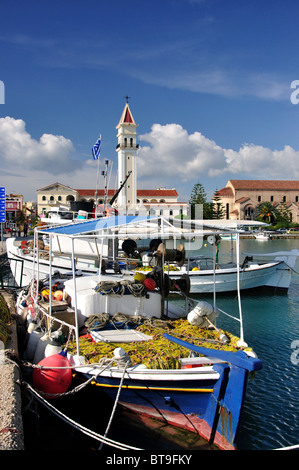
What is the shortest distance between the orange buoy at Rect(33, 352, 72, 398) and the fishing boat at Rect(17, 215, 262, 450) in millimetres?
19

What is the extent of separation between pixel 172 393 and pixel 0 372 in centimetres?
314

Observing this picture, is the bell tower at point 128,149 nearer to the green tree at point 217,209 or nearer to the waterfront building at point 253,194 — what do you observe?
the green tree at point 217,209

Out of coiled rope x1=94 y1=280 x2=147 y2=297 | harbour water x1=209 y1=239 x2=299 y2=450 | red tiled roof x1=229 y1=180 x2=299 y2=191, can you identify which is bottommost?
harbour water x1=209 y1=239 x2=299 y2=450

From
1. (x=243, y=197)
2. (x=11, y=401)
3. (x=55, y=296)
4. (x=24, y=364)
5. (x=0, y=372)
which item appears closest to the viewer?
(x=11, y=401)

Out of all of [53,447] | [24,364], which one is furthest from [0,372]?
[53,447]

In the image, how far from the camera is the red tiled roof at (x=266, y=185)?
322 feet

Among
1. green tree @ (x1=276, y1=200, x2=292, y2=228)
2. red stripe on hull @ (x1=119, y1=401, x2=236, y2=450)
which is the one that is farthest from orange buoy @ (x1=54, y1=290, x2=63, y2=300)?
A: green tree @ (x1=276, y1=200, x2=292, y2=228)

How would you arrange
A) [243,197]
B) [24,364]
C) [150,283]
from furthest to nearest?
[243,197], [150,283], [24,364]

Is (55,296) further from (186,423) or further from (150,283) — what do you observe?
(186,423)

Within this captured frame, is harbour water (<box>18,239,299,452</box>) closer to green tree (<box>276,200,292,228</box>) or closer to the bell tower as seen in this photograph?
the bell tower

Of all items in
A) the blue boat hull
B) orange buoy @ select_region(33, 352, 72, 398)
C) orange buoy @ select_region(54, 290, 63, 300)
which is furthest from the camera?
orange buoy @ select_region(54, 290, 63, 300)

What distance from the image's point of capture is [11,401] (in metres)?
5.68

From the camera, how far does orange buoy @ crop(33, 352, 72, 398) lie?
23.6 feet

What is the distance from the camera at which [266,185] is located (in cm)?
9938
